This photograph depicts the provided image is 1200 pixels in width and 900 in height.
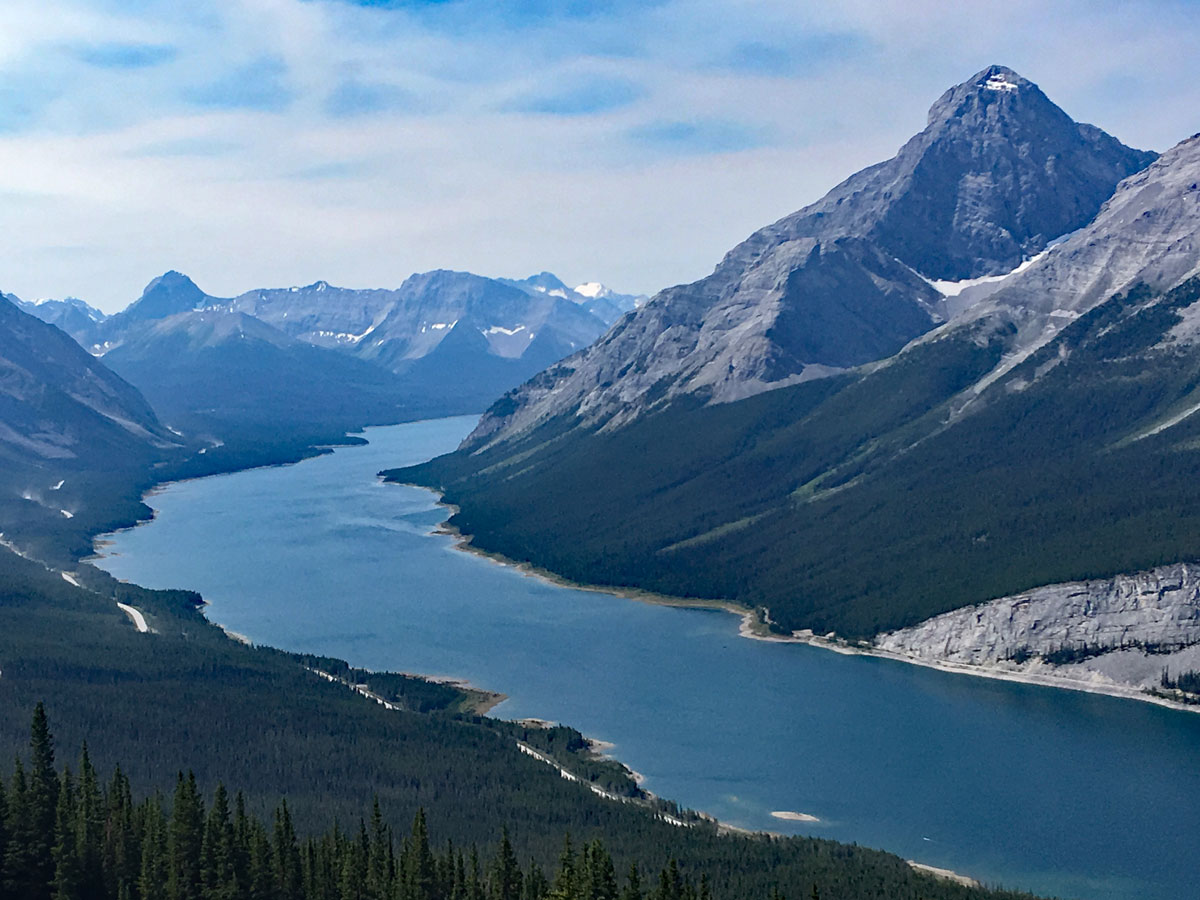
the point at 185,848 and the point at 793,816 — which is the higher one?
the point at 185,848

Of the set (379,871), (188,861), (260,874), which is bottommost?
(379,871)

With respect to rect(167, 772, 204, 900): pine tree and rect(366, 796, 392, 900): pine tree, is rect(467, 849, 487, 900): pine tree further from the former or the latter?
rect(167, 772, 204, 900): pine tree

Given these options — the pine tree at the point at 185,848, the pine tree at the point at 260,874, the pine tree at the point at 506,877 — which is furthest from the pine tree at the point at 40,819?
the pine tree at the point at 506,877

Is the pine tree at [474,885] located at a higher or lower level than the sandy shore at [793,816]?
higher

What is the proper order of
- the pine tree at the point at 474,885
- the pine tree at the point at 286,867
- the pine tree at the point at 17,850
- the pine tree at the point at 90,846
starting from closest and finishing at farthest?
the pine tree at the point at 474,885, the pine tree at the point at 17,850, the pine tree at the point at 90,846, the pine tree at the point at 286,867

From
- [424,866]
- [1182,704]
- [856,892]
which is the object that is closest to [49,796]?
[424,866]

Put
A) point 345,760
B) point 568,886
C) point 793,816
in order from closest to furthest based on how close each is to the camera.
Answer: point 568,886 → point 793,816 → point 345,760

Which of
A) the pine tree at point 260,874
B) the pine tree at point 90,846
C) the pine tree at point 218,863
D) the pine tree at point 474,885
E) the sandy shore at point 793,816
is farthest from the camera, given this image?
the sandy shore at point 793,816

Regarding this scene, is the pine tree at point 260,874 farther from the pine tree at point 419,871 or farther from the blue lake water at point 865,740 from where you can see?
the blue lake water at point 865,740

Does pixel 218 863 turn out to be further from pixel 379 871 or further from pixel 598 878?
pixel 598 878

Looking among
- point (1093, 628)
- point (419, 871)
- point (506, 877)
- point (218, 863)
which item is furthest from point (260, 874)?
point (1093, 628)

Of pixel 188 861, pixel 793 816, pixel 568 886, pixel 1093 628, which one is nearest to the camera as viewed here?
pixel 568 886
